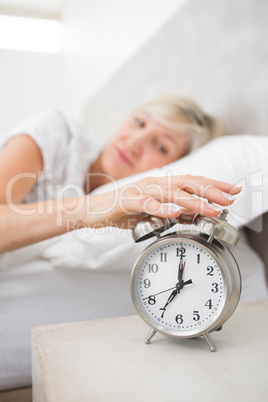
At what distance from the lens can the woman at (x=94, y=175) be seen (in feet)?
2.50

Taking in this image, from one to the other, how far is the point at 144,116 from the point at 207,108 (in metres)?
0.26

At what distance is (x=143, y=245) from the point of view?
1055 millimetres

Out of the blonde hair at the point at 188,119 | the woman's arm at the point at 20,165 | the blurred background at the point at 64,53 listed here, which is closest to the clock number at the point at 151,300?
the woman's arm at the point at 20,165

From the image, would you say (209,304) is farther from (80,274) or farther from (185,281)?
(80,274)

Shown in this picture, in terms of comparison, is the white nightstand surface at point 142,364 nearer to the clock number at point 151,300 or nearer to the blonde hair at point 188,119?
the clock number at point 151,300

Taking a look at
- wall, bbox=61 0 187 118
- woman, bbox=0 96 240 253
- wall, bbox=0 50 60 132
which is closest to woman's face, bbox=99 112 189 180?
woman, bbox=0 96 240 253

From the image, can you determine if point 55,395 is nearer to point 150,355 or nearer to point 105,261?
point 150,355

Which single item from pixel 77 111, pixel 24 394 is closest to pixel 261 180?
pixel 24 394

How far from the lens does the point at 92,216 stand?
0.86 m

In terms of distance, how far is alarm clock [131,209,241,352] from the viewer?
72 centimetres

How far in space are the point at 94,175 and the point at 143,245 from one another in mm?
575

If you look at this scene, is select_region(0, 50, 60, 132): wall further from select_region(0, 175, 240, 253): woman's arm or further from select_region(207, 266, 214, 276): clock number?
select_region(207, 266, 214, 276): clock number

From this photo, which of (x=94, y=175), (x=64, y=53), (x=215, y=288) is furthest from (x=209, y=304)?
(x=64, y=53)

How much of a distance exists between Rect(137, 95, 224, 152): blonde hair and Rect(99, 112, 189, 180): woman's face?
0.03 metres
